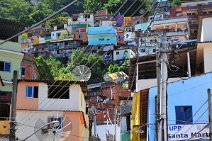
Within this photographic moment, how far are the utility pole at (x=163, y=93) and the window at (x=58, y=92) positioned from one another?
16432mm

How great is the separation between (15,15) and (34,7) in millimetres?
13806

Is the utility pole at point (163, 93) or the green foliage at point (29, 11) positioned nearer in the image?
the utility pole at point (163, 93)

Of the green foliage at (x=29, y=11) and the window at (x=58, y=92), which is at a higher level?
the green foliage at (x=29, y=11)

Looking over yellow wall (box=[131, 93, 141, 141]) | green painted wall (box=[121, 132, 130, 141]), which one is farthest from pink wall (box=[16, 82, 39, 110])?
yellow wall (box=[131, 93, 141, 141])

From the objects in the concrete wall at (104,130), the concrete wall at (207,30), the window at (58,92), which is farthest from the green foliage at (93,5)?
the concrete wall at (207,30)

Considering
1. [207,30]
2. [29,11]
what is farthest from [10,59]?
[29,11]

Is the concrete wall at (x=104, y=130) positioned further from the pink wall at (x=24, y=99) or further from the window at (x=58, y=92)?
the pink wall at (x=24, y=99)

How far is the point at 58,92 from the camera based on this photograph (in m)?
36.0

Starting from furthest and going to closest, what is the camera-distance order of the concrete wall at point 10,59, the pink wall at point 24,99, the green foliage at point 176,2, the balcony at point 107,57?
the green foliage at point 176,2 < the balcony at point 107,57 < the concrete wall at point 10,59 < the pink wall at point 24,99

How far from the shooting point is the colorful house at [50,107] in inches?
1339

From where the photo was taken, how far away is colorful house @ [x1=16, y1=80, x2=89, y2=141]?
3400 cm

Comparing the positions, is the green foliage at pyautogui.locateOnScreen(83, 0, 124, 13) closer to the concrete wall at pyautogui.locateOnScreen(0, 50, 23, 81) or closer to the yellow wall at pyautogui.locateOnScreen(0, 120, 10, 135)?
the concrete wall at pyautogui.locateOnScreen(0, 50, 23, 81)

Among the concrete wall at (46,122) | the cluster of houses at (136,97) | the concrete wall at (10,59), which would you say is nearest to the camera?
the cluster of houses at (136,97)

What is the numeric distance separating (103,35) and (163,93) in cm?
9833
